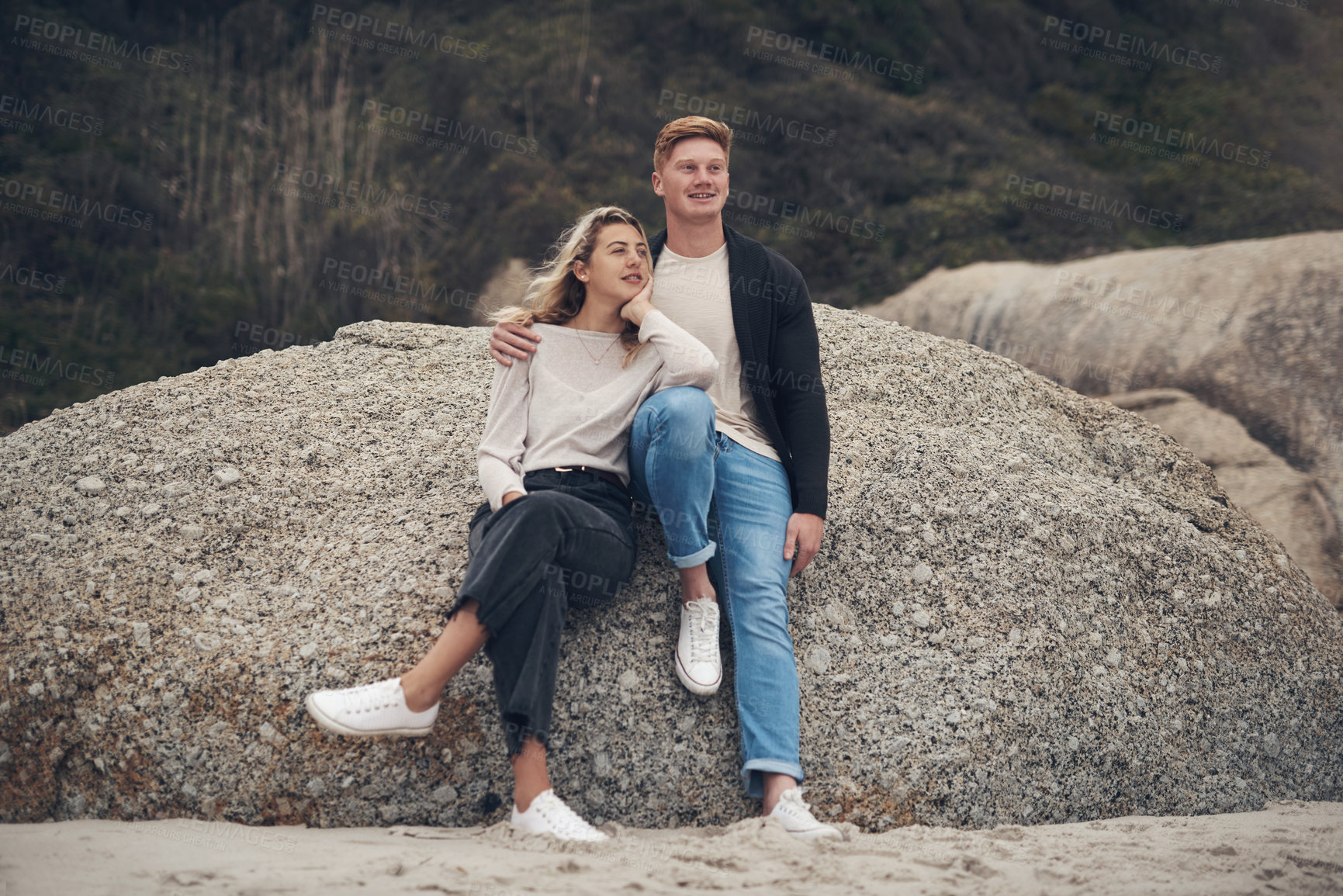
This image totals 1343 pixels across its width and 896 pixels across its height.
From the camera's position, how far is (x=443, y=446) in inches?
152

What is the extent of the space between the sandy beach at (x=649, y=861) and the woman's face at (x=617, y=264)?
1.64 m

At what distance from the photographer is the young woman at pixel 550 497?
2467 mm

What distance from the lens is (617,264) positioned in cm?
304

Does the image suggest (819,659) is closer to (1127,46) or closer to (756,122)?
(756,122)

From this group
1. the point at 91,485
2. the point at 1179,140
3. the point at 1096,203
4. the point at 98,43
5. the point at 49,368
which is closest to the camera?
the point at 91,485

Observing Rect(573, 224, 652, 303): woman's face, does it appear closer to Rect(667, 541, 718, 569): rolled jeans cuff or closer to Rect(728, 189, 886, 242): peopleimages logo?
Rect(667, 541, 718, 569): rolled jeans cuff

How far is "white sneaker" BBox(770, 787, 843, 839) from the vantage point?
7.98 feet

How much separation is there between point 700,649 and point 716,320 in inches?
44.0

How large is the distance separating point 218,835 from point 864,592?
211 cm

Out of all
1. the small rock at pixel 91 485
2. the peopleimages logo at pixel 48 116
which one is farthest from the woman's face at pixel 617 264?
the peopleimages logo at pixel 48 116

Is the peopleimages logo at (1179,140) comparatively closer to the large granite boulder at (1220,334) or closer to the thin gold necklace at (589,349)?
the large granite boulder at (1220,334)

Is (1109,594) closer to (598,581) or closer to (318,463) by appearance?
(598,581)

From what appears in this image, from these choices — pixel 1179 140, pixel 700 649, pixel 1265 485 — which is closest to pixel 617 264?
pixel 700 649

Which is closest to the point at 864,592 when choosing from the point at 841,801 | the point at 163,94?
the point at 841,801
